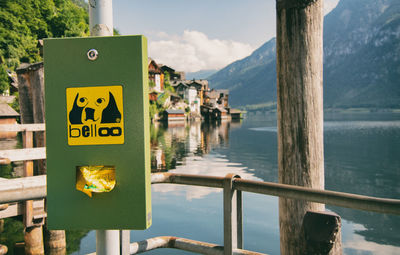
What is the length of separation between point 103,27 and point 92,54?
14 cm

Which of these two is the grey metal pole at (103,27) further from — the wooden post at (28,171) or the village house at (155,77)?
the village house at (155,77)

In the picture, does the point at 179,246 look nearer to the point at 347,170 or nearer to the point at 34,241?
the point at 34,241

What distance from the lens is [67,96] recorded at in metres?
1.46

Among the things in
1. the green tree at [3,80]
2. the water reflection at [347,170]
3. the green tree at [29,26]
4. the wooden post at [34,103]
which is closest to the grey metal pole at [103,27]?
the wooden post at [34,103]

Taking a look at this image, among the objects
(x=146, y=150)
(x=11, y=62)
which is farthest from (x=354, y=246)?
(x=11, y=62)

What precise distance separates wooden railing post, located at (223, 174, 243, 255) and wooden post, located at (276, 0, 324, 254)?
352 mm

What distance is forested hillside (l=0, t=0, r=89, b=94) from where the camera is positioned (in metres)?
48.2

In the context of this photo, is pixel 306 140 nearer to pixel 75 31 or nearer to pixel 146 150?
pixel 146 150

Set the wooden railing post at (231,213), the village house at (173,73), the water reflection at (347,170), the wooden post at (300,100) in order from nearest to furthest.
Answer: the wooden post at (300,100) → the wooden railing post at (231,213) → the water reflection at (347,170) → the village house at (173,73)

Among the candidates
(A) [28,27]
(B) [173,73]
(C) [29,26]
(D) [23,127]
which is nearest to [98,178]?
(D) [23,127]

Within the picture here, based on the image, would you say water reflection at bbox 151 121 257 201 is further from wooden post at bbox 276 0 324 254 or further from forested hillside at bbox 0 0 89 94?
forested hillside at bbox 0 0 89 94

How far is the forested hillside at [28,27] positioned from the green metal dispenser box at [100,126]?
48.0 m

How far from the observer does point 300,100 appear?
214cm

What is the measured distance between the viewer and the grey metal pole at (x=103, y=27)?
1474 mm
